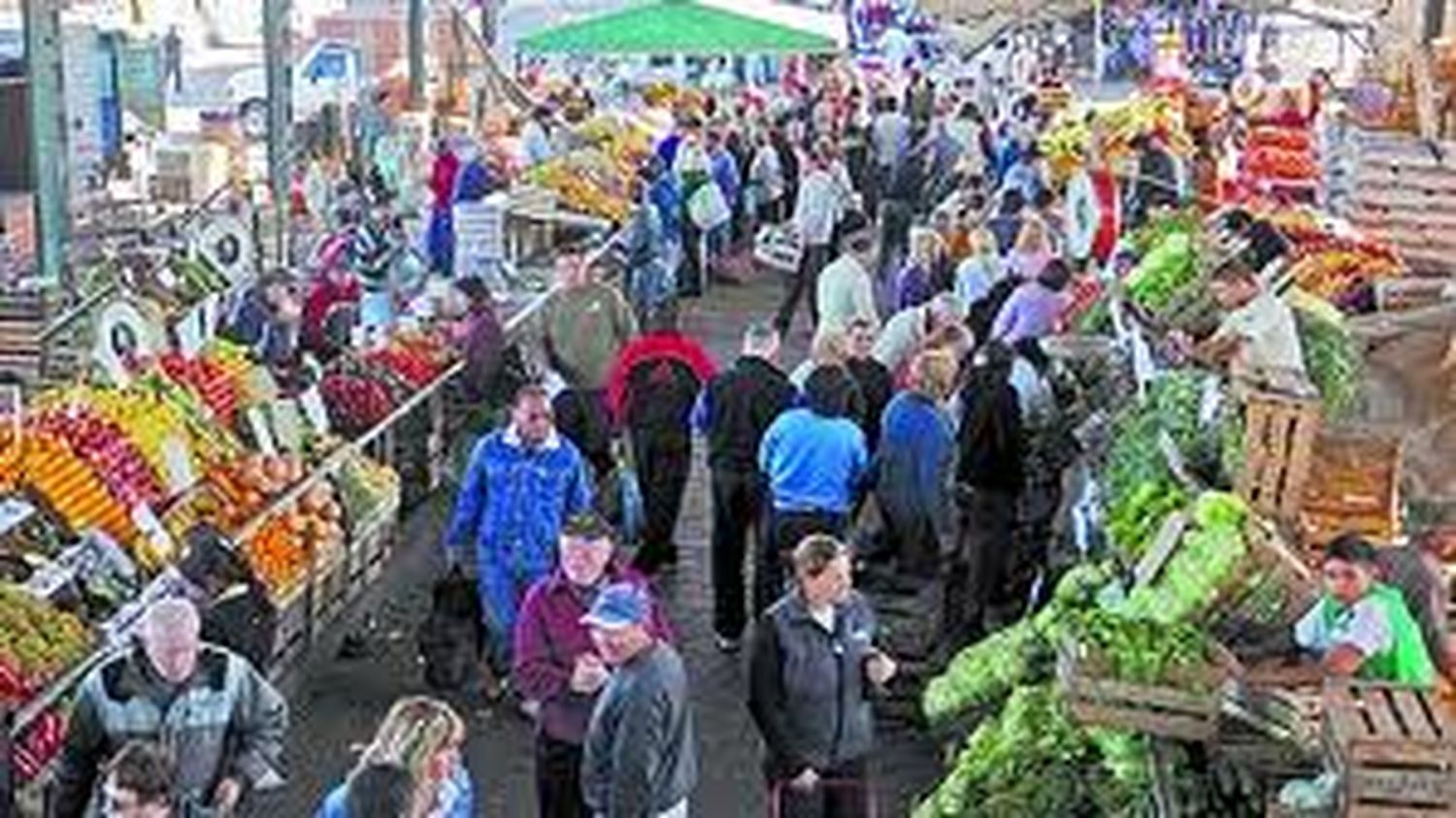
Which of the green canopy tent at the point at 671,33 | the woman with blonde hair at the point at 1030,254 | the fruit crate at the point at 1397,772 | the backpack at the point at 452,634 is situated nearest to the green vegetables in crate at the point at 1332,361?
the fruit crate at the point at 1397,772

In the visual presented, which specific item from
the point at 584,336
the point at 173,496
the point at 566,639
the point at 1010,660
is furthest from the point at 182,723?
the point at 584,336

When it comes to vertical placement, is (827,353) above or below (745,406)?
above

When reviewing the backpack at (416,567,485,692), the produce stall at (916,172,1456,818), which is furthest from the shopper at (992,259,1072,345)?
the backpack at (416,567,485,692)

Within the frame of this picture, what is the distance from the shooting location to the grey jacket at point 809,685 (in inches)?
297

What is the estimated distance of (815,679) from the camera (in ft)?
24.9

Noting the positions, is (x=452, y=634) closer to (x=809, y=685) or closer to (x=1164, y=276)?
(x=809, y=685)

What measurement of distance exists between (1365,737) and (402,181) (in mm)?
16224

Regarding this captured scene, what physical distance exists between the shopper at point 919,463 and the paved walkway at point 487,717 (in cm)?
103

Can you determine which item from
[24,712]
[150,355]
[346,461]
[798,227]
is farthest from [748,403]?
[798,227]

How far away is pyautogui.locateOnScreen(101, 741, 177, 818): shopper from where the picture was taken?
235 inches

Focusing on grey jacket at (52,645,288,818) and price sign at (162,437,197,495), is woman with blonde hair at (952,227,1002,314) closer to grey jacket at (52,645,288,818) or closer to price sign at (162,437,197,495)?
price sign at (162,437,197,495)

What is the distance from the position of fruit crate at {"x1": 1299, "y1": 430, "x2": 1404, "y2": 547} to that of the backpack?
3.79 m

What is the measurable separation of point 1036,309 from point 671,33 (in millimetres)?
5608

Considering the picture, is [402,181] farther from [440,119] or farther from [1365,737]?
[1365,737]
